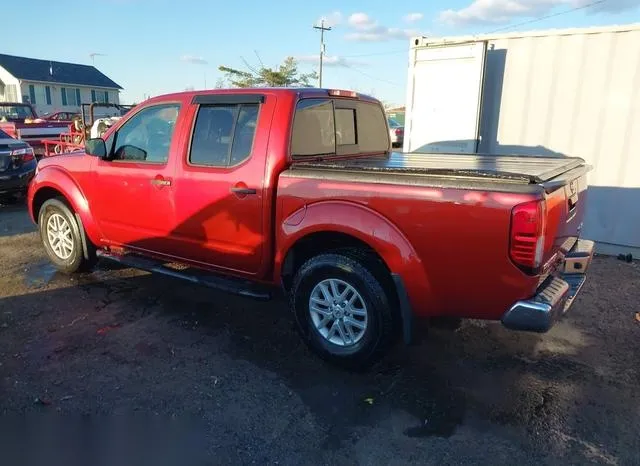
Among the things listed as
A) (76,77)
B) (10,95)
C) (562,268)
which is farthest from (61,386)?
(76,77)

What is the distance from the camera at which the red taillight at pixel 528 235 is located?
8.86 ft

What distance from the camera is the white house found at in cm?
4250

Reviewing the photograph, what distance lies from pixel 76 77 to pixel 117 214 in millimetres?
50232

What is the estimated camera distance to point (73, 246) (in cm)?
530

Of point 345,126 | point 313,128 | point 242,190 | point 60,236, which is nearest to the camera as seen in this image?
point 242,190

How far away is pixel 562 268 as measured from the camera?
3.45m

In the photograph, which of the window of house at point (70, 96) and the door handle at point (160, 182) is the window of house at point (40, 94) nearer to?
the window of house at point (70, 96)

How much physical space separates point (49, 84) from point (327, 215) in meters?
49.6

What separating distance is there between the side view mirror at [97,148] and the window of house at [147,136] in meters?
0.07

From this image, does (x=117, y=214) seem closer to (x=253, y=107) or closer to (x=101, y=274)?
(x=101, y=274)

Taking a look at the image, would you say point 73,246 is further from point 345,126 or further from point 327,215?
point 327,215

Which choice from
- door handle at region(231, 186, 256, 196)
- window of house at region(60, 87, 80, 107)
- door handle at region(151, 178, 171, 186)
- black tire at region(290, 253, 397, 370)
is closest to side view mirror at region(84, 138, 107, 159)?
door handle at region(151, 178, 171, 186)

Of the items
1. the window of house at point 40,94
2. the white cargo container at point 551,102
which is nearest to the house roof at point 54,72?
the window of house at point 40,94

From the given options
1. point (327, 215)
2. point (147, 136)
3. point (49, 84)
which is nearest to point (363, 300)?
point (327, 215)
